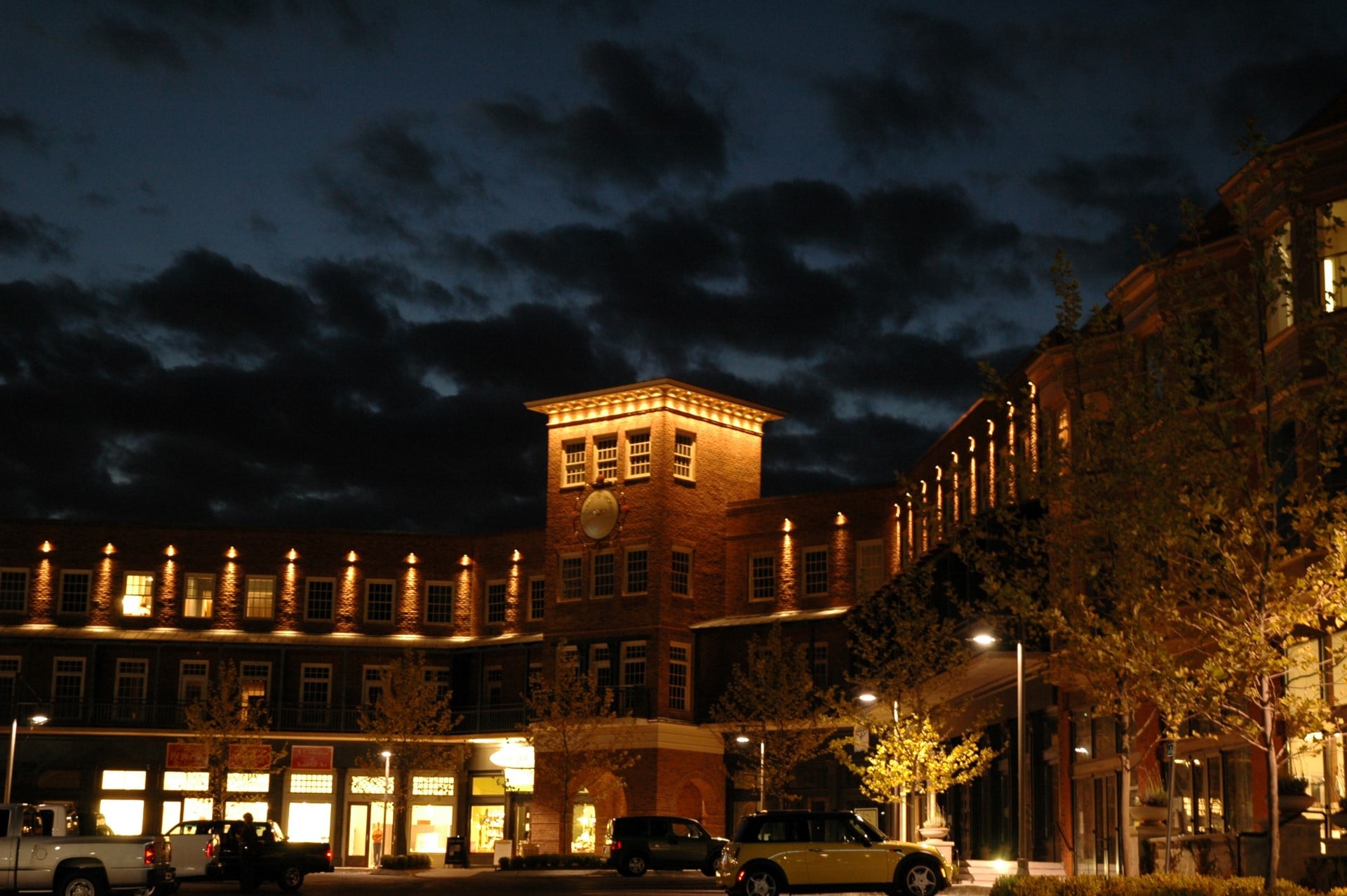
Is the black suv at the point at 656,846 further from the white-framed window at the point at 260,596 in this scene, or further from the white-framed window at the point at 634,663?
the white-framed window at the point at 260,596

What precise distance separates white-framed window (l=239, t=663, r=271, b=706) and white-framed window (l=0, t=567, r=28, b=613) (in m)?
9.49

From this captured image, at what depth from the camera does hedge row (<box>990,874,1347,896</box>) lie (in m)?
20.2

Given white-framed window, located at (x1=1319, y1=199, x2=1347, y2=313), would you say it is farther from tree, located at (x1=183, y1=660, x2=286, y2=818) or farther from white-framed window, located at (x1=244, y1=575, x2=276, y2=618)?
white-framed window, located at (x1=244, y1=575, x2=276, y2=618)

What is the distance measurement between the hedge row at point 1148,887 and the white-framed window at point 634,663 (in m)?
40.2

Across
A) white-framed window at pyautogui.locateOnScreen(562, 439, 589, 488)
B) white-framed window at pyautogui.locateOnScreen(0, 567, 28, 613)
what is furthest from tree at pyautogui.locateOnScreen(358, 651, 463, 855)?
white-framed window at pyautogui.locateOnScreen(0, 567, 28, 613)

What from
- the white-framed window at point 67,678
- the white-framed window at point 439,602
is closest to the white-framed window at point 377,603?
the white-framed window at point 439,602

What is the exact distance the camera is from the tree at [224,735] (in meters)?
67.9

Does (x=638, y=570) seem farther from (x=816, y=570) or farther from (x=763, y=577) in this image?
(x=816, y=570)

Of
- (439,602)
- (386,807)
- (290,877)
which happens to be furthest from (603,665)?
(290,877)

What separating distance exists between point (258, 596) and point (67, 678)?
8371 millimetres

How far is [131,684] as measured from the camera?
71.8 m

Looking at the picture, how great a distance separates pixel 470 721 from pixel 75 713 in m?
16.0

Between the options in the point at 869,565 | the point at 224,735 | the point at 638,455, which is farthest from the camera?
the point at 224,735

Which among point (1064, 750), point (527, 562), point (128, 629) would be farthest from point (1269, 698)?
point (128, 629)
